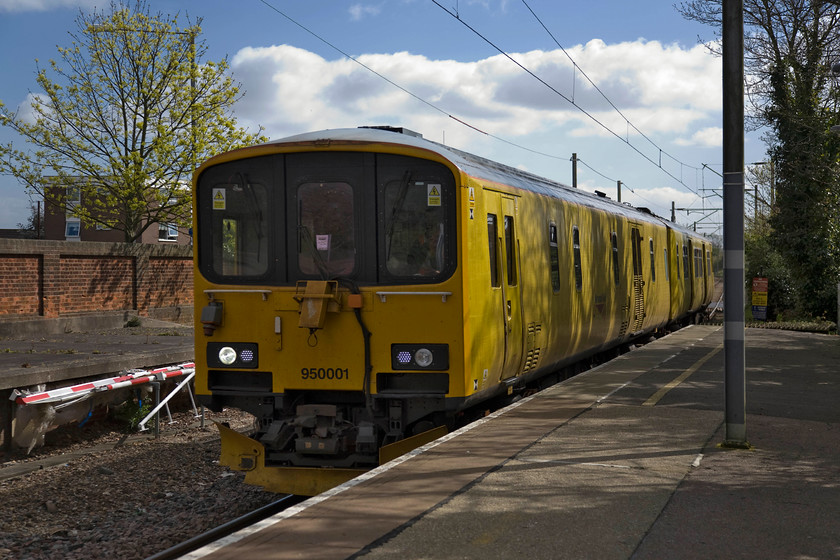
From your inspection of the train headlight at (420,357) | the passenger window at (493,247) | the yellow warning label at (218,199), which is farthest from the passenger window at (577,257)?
the yellow warning label at (218,199)

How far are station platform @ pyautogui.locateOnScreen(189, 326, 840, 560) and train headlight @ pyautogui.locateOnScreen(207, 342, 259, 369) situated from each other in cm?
166

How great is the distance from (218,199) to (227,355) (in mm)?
1387

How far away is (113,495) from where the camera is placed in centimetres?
936

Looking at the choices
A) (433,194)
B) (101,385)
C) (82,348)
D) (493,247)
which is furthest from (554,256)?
(82,348)

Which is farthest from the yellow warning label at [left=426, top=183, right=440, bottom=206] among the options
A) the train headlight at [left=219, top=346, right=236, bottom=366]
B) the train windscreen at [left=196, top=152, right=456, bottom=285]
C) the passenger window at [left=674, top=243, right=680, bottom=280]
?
the passenger window at [left=674, top=243, right=680, bottom=280]

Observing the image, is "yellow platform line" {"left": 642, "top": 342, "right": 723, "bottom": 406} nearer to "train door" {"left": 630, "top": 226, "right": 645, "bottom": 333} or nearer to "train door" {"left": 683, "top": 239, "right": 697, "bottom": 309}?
"train door" {"left": 630, "top": 226, "right": 645, "bottom": 333}

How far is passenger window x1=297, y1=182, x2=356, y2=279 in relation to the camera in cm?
764

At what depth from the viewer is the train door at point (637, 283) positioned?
53.8 ft

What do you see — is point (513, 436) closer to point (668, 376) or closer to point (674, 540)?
point (674, 540)

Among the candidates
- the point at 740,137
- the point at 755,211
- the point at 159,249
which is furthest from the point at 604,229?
the point at 755,211

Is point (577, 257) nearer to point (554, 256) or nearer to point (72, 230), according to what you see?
point (554, 256)

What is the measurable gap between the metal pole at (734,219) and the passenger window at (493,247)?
2012mm

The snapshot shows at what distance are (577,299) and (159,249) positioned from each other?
1480 cm

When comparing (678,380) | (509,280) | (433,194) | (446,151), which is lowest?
(678,380)
